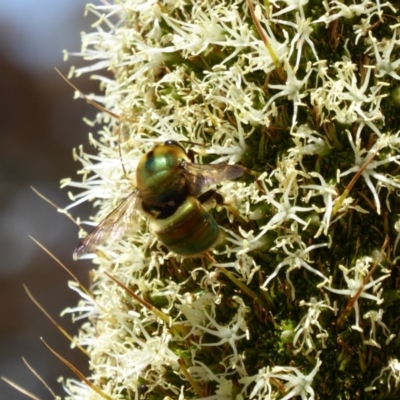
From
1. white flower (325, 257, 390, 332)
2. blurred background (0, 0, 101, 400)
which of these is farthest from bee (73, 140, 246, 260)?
blurred background (0, 0, 101, 400)

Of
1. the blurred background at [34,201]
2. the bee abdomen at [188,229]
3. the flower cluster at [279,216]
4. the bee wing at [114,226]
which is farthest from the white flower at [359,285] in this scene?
the blurred background at [34,201]

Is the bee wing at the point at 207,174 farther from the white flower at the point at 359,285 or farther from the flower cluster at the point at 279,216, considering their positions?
the white flower at the point at 359,285

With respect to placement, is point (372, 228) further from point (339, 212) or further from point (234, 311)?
point (234, 311)

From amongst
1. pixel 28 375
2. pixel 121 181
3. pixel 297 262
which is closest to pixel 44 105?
pixel 28 375

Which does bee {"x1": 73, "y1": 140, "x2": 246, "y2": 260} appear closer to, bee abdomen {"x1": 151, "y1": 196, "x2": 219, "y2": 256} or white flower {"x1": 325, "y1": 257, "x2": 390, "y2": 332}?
bee abdomen {"x1": 151, "y1": 196, "x2": 219, "y2": 256}

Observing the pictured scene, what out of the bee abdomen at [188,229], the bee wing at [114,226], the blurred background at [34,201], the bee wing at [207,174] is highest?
the bee wing at [207,174]

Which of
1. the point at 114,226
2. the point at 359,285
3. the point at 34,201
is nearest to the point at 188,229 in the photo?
the point at 114,226

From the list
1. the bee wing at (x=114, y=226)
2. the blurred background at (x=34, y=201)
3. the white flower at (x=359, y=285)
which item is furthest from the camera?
the blurred background at (x=34, y=201)
